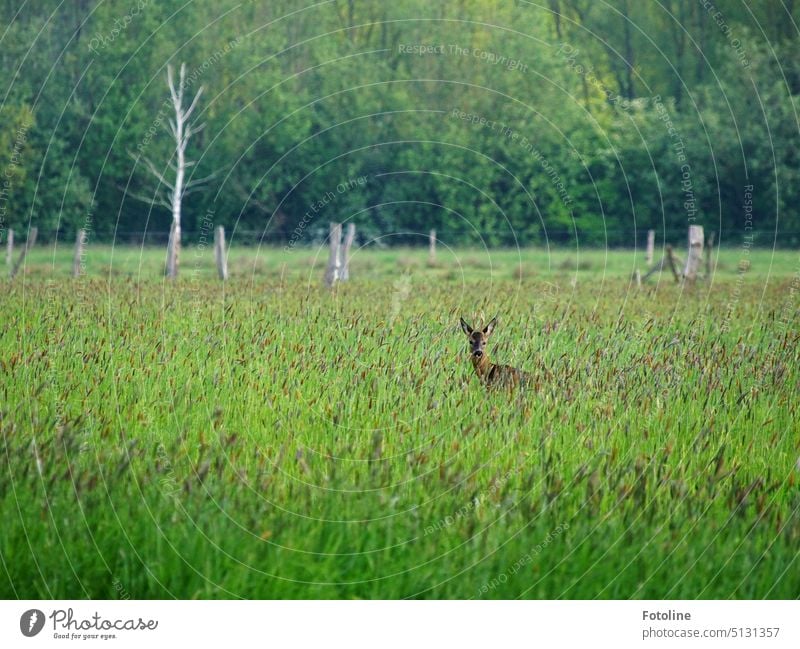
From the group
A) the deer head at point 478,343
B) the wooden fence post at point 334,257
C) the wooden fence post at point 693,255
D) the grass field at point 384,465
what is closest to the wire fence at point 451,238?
the wooden fence post at point 693,255

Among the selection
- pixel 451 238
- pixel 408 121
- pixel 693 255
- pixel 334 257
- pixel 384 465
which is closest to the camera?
pixel 384 465

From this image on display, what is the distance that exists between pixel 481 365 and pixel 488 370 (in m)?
0.15

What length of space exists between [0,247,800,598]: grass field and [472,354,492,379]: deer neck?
0.86 feet

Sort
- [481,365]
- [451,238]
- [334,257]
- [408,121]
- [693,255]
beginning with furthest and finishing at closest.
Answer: [408,121], [451,238], [334,257], [693,255], [481,365]

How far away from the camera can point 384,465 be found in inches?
291

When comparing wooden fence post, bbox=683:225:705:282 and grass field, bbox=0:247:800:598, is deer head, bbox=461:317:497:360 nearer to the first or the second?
grass field, bbox=0:247:800:598

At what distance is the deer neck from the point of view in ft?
34.3

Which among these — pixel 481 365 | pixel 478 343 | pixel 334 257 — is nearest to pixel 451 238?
pixel 334 257

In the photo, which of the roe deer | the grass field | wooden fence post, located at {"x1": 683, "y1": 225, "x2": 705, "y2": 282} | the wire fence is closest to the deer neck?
the roe deer

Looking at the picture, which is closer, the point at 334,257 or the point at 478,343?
the point at 478,343

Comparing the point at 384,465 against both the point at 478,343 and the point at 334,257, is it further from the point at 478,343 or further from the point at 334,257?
the point at 334,257

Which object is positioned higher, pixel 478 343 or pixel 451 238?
pixel 451 238

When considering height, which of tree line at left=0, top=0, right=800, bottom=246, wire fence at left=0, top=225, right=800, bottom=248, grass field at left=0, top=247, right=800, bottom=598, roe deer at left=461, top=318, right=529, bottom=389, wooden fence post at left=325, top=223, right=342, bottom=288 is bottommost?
grass field at left=0, top=247, right=800, bottom=598
